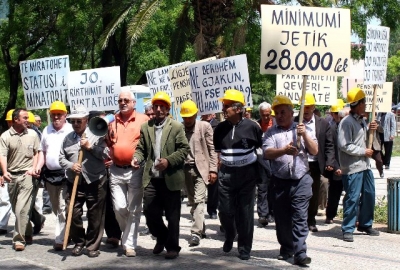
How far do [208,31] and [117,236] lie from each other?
8847 millimetres

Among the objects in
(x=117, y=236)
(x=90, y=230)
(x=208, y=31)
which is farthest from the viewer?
(x=208, y=31)

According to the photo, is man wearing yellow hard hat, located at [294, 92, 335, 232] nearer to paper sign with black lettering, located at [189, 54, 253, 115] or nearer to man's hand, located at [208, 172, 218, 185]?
paper sign with black lettering, located at [189, 54, 253, 115]

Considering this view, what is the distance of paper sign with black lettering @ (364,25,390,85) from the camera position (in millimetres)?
10734

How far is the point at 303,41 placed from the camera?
8.77m

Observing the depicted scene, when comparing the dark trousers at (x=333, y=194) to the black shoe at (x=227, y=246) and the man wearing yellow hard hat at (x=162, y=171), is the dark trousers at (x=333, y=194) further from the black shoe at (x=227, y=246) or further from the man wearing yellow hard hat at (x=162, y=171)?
the man wearing yellow hard hat at (x=162, y=171)

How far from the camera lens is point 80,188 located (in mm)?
Answer: 9141

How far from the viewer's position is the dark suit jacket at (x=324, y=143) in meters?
10.7

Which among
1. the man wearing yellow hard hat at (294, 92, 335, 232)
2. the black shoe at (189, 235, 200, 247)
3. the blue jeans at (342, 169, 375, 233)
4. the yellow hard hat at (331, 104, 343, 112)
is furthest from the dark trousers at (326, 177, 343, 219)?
the black shoe at (189, 235, 200, 247)

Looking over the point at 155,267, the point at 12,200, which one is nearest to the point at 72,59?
the point at 12,200

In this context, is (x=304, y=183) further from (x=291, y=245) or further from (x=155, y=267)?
(x=155, y=267)

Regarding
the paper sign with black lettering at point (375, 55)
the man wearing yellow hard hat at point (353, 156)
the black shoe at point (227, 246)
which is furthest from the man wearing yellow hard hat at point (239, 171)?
the paper sign with black lettering at point (375, 55)

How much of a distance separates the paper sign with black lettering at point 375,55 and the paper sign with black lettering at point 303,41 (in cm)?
193

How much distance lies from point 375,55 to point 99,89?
4077 mm

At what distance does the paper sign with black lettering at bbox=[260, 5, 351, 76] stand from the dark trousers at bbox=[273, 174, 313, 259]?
1.33 meters
